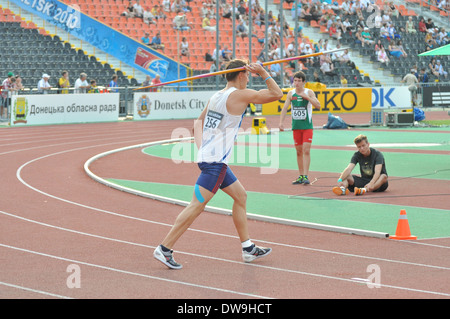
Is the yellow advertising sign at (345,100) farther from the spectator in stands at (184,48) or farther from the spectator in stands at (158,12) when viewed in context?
the spectator in stands at (158,12)

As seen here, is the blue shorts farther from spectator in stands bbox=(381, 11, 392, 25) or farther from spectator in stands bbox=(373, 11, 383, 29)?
spectator in stands bbox=(381, 11, 392, 25)

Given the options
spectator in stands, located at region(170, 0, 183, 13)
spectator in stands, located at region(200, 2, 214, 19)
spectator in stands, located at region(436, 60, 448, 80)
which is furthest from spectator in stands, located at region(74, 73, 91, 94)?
spectator in stands, located at region(436, 60, 448, 80)

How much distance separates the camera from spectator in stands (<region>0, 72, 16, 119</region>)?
27.7 m

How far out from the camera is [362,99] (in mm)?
35719

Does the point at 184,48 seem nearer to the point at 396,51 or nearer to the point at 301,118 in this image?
the point at 396,51

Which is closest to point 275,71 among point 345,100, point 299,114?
point 345,100

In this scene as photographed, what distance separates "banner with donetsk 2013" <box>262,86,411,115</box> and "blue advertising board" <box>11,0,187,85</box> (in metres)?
6.80

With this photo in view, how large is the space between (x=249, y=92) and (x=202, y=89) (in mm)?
27099

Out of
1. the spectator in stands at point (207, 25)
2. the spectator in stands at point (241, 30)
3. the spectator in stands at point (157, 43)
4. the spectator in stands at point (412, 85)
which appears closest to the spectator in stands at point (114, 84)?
the spectator in stands at point (157, 43)

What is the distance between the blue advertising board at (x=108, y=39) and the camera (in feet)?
114

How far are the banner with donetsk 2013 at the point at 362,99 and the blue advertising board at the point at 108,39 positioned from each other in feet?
22.3

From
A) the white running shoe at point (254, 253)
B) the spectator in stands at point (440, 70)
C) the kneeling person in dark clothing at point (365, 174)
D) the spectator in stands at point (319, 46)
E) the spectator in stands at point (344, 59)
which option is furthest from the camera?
the spectator in stands at point (440, 70)

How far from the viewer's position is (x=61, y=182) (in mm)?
14516

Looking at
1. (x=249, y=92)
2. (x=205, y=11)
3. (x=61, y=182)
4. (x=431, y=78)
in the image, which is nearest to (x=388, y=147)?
(x=61, y=182)
